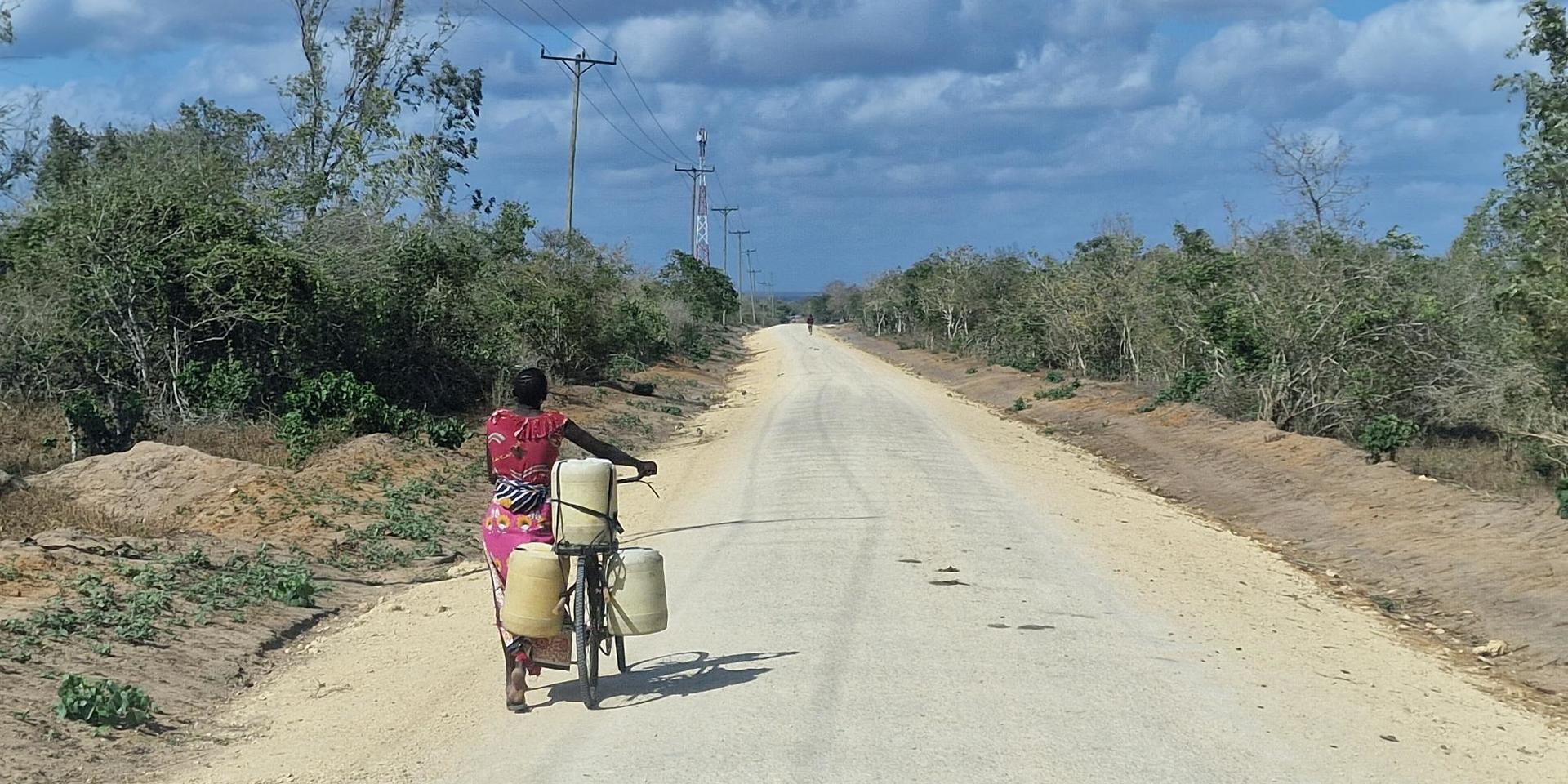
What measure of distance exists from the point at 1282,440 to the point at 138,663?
16.6 metres

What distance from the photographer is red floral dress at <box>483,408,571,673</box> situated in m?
6.98

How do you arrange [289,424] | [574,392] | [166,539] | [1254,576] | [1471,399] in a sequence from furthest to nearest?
[574,392] < [1471,399] < [289,424] < [1254,576] < [166,539]

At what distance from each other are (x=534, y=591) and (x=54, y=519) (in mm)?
6792

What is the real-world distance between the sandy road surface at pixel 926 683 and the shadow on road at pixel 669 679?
0.02 m

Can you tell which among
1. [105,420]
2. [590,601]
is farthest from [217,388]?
[590,601]

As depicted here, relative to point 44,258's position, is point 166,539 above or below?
below

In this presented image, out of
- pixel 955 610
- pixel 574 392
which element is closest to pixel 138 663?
pixel 955 610

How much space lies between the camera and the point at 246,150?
31766 mm

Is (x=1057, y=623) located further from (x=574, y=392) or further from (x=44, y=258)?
(x=574, y=392)

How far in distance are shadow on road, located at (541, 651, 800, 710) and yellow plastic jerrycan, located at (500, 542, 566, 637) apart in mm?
556

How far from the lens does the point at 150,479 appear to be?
1416 centimetres

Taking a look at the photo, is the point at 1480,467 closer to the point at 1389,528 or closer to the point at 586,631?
the point at 1389,528

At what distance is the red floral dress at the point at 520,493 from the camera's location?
6.98 m

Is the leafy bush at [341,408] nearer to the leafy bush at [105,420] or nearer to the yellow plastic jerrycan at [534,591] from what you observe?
the leafy bush at [105,420]
